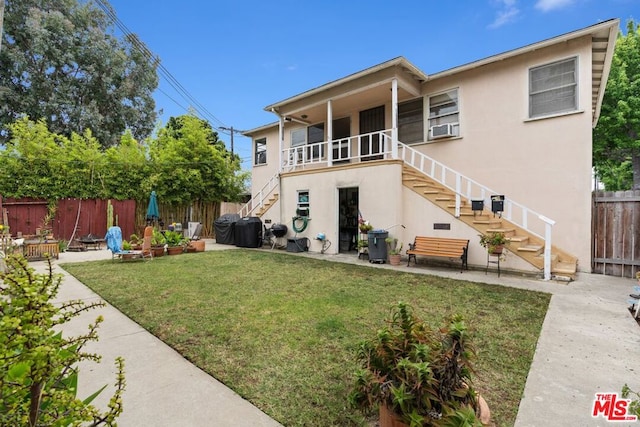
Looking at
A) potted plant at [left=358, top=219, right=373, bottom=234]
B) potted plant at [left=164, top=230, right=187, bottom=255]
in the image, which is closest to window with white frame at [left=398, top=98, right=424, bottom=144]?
potted plant at [left=358, top=219, right=373, bottom=234]

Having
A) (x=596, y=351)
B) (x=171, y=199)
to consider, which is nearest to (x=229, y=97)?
(x=171, y=199)

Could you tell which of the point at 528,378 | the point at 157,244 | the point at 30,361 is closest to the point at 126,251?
the point at 157,244

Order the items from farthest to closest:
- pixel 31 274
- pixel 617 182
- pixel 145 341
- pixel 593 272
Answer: pixel 617 182 < pixel 593 272 < pixel 145 341 < pixel 31 274

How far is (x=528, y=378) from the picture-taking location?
107 inches

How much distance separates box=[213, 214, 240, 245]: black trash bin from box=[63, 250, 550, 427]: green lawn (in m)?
5.34

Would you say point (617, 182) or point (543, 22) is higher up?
point (543, 22)

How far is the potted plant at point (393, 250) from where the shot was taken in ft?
27.4

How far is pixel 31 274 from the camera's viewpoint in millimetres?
1177

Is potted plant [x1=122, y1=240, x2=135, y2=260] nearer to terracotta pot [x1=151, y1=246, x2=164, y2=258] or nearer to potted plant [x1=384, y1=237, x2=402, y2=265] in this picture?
terracotta pot [x1=151, y1=246, x2=164, y2=258]

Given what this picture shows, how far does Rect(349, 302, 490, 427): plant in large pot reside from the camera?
165 centimetres

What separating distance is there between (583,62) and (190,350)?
10250 mm

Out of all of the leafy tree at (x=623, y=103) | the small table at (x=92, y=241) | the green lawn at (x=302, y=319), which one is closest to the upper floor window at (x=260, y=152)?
the small table at (x=92, y=241)

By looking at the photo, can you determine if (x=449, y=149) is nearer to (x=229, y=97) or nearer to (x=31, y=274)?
(x=31, y=274)

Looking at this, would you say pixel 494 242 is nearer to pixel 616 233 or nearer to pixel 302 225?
pixel 616 233
